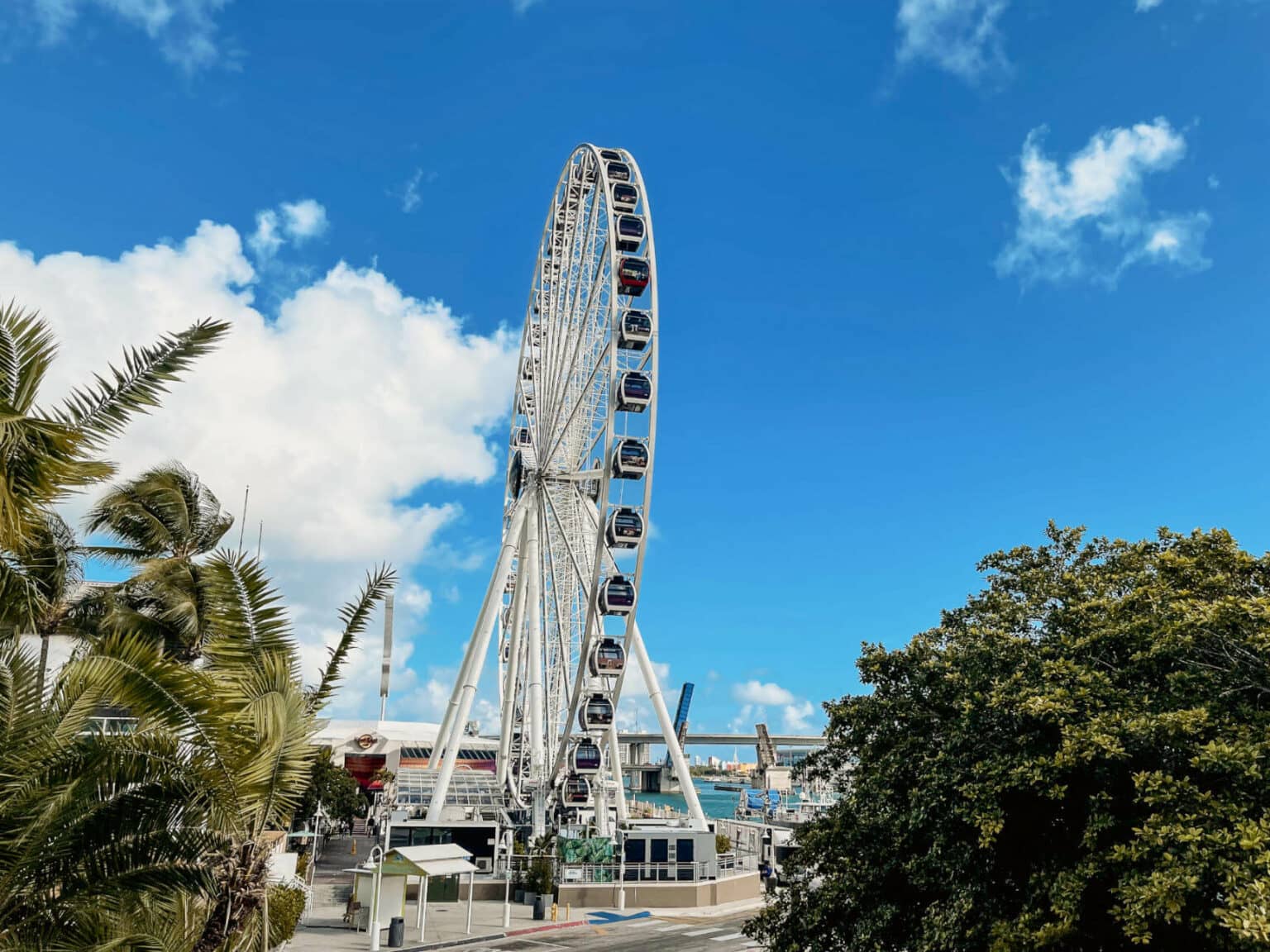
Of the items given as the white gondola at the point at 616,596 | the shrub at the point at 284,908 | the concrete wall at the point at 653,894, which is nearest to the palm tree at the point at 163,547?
the shrub at the point at 284,908

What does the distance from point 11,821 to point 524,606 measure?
35068 mm

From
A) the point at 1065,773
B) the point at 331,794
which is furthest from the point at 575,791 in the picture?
the point at 1065,773

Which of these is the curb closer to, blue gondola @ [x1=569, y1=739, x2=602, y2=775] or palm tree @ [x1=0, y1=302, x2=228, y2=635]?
blue gondola @ [x1=569, y1=739, x2=602, y2=775]

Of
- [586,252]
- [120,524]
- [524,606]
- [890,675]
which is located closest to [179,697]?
[890,675]

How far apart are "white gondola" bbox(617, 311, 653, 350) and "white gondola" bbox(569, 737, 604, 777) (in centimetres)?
1514

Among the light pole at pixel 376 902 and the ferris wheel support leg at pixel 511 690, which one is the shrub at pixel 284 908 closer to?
the light pole at pixel 376 902

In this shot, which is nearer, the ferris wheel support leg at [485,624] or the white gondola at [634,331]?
the white gondola at [634,331]

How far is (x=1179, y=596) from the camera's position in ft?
44.4

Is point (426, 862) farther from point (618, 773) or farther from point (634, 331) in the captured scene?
point (634, 331)

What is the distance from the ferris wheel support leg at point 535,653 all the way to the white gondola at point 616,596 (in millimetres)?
6596

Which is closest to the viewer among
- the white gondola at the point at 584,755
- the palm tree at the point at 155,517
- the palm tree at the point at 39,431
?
the palm tree at the point at 39,431

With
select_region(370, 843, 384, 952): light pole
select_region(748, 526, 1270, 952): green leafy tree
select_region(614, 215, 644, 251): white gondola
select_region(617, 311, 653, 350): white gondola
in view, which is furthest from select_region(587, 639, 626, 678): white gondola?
select_region(748, 526, 1270, 952): green leafy tree

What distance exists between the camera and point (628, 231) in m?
36.7

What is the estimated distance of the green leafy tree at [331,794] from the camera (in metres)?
49.6
